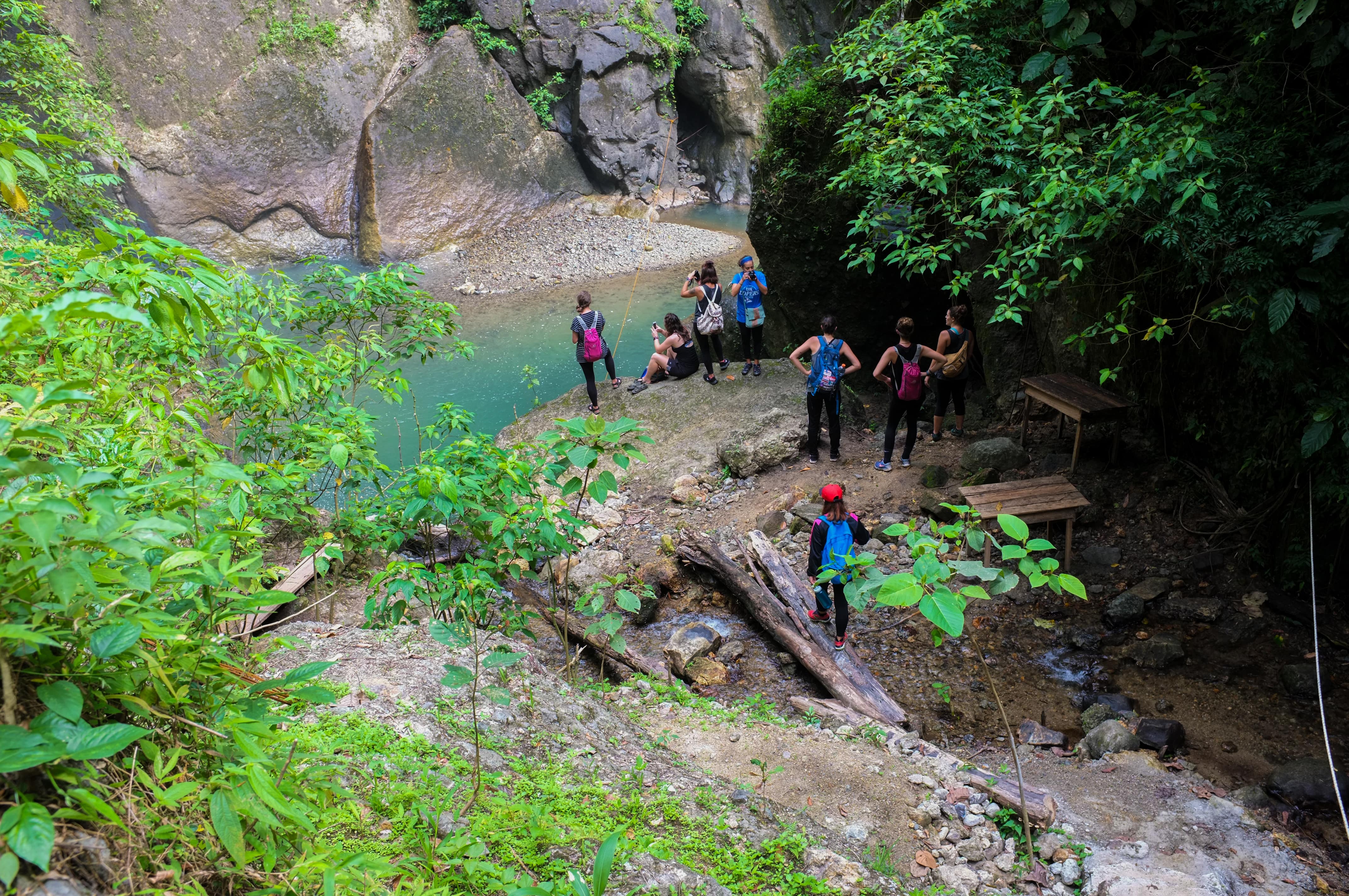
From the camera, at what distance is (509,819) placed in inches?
105

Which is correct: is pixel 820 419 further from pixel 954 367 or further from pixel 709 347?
pixel 709 347

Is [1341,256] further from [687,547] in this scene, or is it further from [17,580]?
[17,580]

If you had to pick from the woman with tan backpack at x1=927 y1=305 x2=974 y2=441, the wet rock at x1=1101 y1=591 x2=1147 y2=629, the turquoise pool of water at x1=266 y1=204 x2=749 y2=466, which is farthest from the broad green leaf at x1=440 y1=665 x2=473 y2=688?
the turquoise pool of water at x1=266 y1=204 x2=749 y2=466

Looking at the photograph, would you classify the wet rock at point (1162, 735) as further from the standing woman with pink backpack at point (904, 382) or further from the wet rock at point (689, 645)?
the standing woman with pink backpack at point (904, 382)

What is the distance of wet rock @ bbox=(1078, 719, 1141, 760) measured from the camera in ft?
14.0

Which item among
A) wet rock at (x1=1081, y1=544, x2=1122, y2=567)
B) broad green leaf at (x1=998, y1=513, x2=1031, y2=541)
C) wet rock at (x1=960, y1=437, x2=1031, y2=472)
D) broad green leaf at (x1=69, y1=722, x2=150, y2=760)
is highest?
broad green leaf at (x1=69, y1=722, x2=150, y2=760)

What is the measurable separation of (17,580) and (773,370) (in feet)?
27.9

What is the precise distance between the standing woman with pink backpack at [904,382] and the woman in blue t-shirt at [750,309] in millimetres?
1840

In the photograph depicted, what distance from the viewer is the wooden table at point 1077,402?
239 inches

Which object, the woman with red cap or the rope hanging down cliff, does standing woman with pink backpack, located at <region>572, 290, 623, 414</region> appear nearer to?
the rope hanging down cliff

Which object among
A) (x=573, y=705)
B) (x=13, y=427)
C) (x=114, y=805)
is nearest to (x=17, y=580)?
(x=13, y=427)

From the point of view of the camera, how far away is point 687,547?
6.56 meters

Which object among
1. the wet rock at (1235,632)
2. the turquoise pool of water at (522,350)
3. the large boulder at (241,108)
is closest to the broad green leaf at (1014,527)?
the wet rock at (1235,632)

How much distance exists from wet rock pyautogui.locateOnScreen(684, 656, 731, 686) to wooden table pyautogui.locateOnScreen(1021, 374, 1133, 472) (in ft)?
11.4
